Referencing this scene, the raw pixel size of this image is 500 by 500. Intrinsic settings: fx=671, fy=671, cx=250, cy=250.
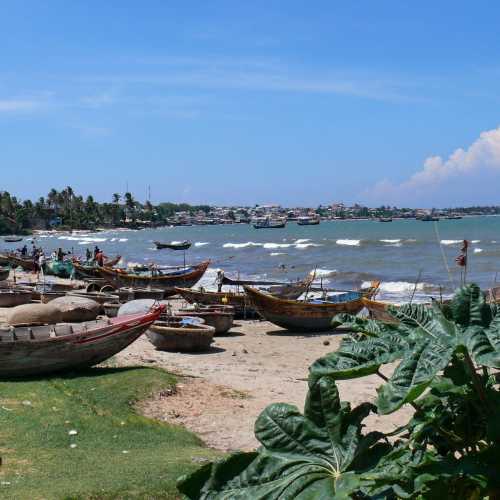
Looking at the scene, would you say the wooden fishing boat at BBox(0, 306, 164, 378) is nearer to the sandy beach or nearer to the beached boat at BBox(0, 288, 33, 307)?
the sandy beach

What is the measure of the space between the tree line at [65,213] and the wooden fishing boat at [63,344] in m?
120

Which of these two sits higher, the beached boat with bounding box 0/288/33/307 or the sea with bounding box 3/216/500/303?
the beached boat with bounding box 0/288/33/307

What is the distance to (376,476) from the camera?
2.31m

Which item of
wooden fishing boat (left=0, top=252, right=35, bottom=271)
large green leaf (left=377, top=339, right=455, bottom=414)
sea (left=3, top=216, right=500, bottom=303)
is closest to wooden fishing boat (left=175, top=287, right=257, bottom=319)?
sea (left=3, top=216, right=500, bottom=303)

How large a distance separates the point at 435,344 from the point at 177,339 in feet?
47.2

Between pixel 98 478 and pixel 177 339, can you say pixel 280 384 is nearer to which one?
pixel 177 339

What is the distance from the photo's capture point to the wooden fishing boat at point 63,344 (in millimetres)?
11562

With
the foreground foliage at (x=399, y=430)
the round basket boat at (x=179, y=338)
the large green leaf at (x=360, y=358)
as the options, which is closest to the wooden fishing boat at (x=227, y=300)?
the round basket boat at (x=179, y=338)

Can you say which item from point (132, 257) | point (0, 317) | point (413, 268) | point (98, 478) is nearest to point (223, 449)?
point (98, 478)

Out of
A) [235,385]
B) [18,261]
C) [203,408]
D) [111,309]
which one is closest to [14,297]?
[111,309]

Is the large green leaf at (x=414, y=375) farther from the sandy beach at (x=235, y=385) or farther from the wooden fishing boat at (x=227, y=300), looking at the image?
the wooden fishing boat at (x=227, y=300)

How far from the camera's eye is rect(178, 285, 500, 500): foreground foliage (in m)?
2.27

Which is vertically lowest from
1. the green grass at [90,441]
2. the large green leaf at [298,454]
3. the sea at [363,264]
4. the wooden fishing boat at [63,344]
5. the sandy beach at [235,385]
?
the sea at [363,264]

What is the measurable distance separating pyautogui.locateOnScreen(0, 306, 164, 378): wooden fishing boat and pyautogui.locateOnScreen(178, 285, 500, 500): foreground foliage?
9723mm
